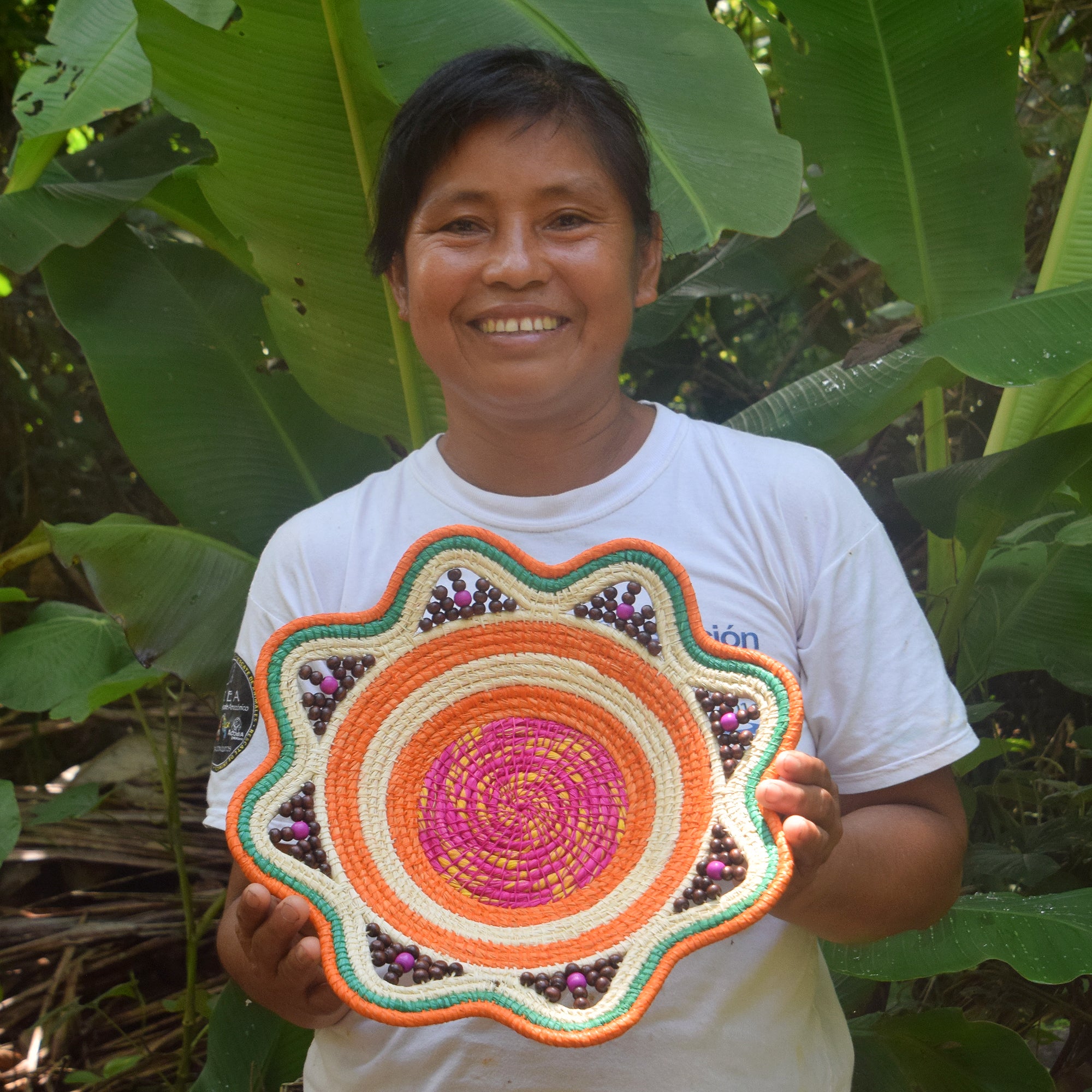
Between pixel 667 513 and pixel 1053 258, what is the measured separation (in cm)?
89

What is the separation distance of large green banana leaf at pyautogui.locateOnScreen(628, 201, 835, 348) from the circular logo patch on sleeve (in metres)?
0.90

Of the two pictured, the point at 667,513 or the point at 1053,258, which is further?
the point at 1053,258

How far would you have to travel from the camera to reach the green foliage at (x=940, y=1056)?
1.19m

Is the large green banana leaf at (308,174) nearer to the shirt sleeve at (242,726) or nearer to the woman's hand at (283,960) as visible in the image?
the shirt sleeve at (242,726)

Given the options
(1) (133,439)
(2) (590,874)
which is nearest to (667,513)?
(2) (590,874)

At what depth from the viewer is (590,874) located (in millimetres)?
818

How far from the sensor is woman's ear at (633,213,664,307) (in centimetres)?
94

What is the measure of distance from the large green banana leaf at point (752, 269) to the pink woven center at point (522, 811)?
86 centimetres

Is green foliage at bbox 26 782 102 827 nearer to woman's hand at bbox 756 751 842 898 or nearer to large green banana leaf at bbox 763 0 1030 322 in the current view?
woman's hand at bbox 756 751 842 898

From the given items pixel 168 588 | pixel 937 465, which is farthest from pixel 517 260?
pixel 937 465

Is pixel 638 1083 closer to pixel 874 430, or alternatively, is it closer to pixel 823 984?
pixel 823 984

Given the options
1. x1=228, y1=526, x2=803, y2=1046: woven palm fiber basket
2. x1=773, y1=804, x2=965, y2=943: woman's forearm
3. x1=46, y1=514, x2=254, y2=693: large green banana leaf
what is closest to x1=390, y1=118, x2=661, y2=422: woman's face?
x1=228, y1=526, x2=803, y2=1046: woven palm fiber basket

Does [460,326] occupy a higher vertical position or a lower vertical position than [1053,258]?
higher

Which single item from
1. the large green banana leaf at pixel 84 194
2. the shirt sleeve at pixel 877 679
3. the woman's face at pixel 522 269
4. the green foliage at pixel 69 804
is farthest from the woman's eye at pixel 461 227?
the green foliage at pixel 69 804
